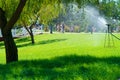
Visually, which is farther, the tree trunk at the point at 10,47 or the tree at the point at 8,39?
the tree trunk at the point at 10,47

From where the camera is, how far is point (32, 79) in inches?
461

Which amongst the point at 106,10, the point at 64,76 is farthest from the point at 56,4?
the point at 64,76

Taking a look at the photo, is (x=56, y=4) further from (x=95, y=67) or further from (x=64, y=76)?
(x=64, y=76)

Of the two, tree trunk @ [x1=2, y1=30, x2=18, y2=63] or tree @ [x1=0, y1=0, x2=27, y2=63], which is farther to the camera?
tree trunk @ [x1=2, y1=30, x2=18, y2=63]

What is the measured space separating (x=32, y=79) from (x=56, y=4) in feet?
35.9

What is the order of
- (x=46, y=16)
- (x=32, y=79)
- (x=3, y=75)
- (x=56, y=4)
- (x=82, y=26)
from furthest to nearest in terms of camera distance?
(x=82, y=26)
(x=46, y=16)
(x=56, y=4)
(x=3, y=75)
(x=32, y=79)

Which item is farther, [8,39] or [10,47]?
[10,47]

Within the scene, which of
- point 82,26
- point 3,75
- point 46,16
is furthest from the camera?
point 82,26


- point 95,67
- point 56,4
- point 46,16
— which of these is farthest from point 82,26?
point 95,67

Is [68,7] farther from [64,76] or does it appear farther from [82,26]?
[82,26]

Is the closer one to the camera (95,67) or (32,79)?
(32,79)

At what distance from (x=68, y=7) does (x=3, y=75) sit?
895 centimetres

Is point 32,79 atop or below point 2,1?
below

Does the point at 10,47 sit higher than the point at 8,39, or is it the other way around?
the point at 8,39
